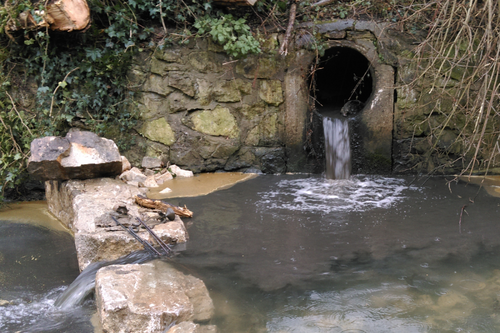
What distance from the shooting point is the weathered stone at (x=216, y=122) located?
6.31 metres

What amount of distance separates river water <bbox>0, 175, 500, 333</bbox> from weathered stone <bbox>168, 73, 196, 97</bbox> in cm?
189

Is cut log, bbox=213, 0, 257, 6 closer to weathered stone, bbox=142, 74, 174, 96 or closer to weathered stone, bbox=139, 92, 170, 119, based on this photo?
weathered stone, bbox=142, 74, 174, 96

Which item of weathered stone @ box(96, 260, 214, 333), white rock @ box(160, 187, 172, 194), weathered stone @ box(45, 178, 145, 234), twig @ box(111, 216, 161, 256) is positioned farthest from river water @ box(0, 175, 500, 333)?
weathered stone @ box(45, 178, 145, 234)

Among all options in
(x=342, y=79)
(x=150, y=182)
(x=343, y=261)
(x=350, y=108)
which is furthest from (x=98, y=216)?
(x=342, y=79)

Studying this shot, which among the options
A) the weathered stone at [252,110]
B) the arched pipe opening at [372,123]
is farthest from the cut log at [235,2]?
the weathered stone at [252,110]

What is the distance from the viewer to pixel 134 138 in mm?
6227

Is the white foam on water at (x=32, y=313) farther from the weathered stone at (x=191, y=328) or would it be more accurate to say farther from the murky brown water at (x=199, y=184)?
the murky brown water at (x=199, y=184)

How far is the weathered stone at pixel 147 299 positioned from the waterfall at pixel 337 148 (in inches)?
140

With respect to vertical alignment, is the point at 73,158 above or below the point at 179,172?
above

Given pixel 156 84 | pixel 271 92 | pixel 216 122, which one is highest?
pixel 156 84

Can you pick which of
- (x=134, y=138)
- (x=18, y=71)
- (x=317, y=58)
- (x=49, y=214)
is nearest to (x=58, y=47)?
(x=18, y=71)

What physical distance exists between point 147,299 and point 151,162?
3.77 meters

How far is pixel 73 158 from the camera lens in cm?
451

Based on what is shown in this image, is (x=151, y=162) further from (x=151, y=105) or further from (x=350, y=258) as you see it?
(x=350, y=258)
